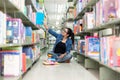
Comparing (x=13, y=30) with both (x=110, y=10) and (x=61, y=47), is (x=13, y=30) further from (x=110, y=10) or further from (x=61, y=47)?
(x=61, y=47)

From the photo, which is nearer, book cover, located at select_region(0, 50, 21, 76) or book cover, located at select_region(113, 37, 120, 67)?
book cover, located at select_region(113, 37, 120, 67)

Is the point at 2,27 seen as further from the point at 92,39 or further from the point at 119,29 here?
the point at 92,39

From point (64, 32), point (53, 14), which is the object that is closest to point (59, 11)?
point (53, 14)

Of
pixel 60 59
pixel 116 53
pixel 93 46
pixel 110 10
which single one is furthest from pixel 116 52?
pixel 60 59

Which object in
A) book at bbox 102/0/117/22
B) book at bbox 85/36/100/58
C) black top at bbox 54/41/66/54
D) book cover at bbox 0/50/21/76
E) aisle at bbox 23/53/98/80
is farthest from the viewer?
black top at bbox 54/41/66/54

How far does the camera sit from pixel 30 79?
10.9 ft

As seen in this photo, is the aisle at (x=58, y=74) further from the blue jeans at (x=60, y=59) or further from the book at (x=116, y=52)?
the blue jeans at (x=60, y=59)

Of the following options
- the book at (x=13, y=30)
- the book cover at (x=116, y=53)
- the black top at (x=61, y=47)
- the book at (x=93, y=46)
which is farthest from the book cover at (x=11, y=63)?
the black top at (x=61, y=47)

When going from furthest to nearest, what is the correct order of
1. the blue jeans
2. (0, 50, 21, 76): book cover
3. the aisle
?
the blue jeans < the aisle < (0, 50, 21, 76): book cover

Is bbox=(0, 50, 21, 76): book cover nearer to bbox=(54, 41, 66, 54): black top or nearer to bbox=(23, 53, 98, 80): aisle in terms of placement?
bbox=(23, 53, 98, 80): aisle

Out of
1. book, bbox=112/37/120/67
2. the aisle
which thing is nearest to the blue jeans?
the aisle

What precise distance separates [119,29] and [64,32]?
122 inches

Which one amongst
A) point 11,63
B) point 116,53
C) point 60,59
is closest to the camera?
point 116,53

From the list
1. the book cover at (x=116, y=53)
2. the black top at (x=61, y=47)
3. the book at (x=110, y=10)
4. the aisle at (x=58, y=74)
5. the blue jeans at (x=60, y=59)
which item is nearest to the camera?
the book cover at (x=116, y=53)
